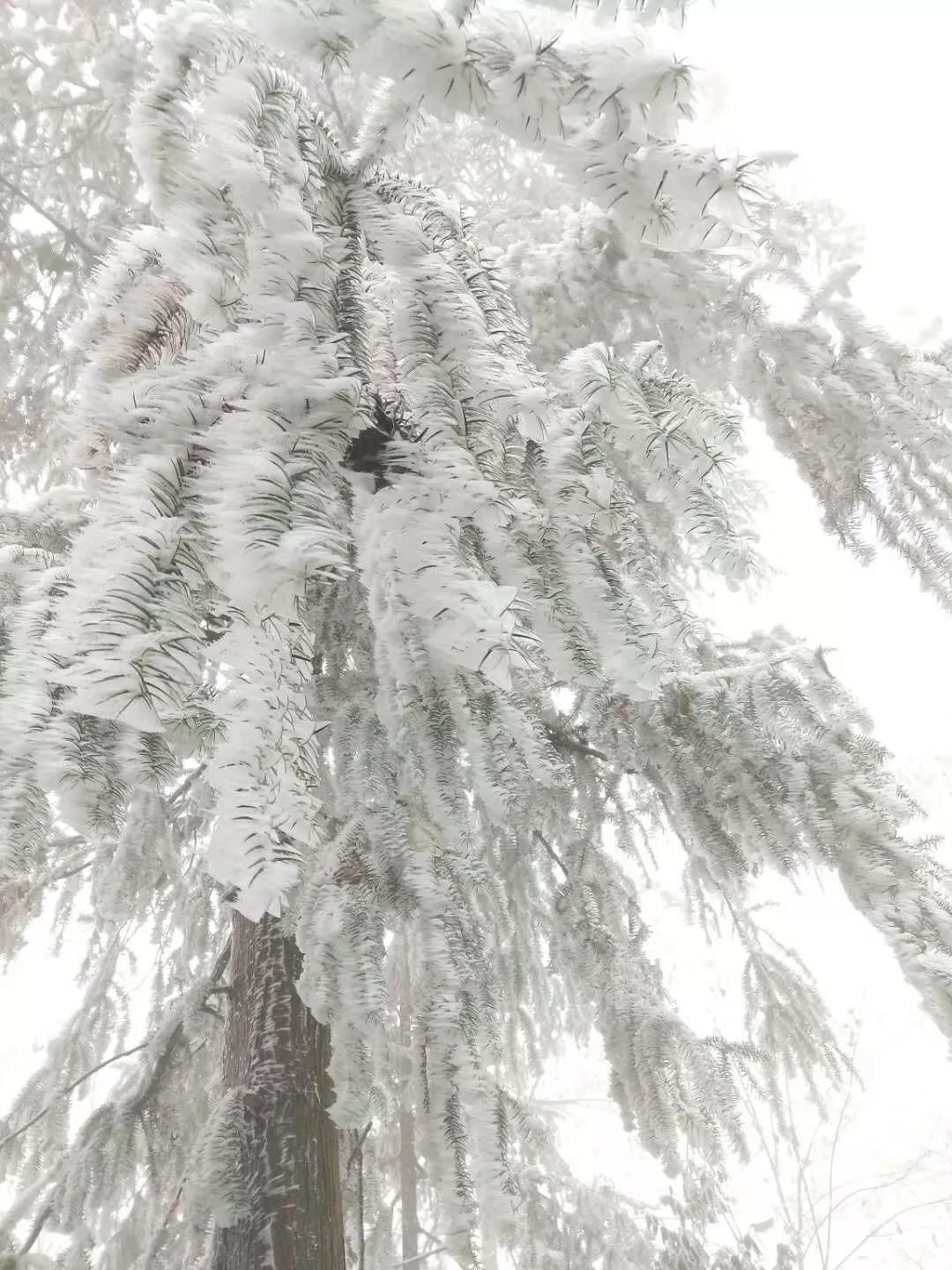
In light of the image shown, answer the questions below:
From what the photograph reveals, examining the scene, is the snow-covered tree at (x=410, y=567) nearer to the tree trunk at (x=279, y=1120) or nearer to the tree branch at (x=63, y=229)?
the tree trunk at (x=279, y=1120)

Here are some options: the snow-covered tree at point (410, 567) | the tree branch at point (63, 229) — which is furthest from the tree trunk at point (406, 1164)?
the tree branch at point (63, 229)

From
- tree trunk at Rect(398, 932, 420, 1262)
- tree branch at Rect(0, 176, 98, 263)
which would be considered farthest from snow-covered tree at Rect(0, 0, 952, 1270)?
tree branch at Rect(0, 176, 98, 263)

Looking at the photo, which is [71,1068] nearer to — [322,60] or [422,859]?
[422,859]

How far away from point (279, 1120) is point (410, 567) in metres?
1.64

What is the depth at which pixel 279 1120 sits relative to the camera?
177 cm

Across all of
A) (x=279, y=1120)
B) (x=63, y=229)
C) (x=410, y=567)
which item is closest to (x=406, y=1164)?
(x=279, y=1120)

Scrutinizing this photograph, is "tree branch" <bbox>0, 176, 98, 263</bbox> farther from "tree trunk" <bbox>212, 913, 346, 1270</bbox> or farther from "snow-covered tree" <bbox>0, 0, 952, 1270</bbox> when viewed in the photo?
"tree trunk" <bbox>212, 913, 346, 1270</bbox>

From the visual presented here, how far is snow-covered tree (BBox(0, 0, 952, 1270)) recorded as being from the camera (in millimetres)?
581

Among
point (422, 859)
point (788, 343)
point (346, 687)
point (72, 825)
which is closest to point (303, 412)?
point (72, 825)

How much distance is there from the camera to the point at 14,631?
87 cm

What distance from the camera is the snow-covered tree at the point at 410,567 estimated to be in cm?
58

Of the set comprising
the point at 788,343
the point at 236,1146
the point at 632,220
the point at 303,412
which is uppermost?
the point at 788,343

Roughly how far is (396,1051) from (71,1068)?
135cm

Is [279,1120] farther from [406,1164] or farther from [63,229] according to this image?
[63,229]
